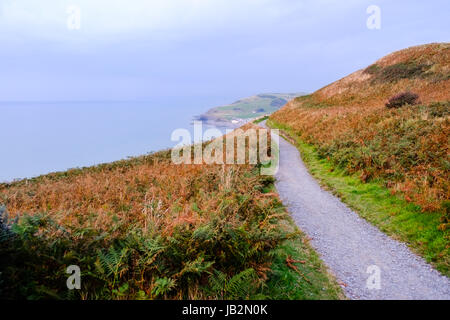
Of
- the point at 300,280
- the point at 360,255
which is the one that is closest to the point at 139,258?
the point at 300,280

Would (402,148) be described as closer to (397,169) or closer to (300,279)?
(397,169)

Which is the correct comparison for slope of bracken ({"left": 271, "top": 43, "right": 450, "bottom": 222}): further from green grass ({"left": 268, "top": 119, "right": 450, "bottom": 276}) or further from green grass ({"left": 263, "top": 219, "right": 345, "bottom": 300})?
green grass ({"left": 263, "top": 219, "right": 345, "bottom": 300})

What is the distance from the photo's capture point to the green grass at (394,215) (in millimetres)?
6020

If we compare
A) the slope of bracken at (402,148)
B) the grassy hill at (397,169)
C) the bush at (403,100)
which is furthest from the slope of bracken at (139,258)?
the bush at (403,100)

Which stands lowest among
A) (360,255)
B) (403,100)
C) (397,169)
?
(360,255)

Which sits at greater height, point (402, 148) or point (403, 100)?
point (403, 100)

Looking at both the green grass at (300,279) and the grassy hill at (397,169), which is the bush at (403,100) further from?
the green grass at (300,279)

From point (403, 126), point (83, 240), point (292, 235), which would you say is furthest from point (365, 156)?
point (83, 240)

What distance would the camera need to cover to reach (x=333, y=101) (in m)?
38.5

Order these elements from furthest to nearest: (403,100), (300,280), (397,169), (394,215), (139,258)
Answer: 1. (403,100)
2. (397,169)
3. (394,215)
4. (300,280)
5. (139,258)

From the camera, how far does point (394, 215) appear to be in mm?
7770

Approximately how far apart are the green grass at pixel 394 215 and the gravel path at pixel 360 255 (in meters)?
0.26

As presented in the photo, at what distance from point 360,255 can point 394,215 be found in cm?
257
